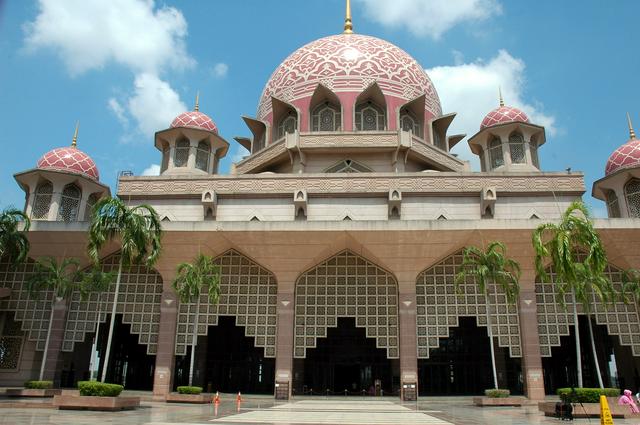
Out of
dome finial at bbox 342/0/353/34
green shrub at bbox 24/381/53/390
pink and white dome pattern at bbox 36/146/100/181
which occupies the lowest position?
green shrub at bbox 24/381/53/390

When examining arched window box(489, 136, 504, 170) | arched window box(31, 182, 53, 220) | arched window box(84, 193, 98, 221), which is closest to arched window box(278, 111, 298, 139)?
arched window box(84, 193, 98, 221)

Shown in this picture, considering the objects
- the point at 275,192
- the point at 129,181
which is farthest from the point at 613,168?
the point at 129,181

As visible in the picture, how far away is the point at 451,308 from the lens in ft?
88.5

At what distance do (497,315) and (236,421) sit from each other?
16.7 metres

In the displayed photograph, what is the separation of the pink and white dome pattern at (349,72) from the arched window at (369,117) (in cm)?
115

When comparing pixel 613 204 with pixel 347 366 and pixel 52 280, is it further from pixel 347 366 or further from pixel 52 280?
pixel 52 280

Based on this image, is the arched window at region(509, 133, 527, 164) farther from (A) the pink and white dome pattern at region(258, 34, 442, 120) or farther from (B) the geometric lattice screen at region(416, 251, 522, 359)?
(B) the geometric lattice screen at region(416, 251, 522, 359)

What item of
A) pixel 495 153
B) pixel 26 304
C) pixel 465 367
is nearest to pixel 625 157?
pixel 495 153

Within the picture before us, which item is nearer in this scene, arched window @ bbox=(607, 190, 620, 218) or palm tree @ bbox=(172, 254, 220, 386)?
palm tree @ bbox=(172, 254, 220, 386)

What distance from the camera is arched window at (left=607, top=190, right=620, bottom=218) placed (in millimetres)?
30266

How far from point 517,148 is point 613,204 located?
6.41 meters

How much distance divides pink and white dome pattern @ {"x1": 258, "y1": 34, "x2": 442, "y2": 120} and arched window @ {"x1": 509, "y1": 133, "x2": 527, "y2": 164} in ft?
21.7

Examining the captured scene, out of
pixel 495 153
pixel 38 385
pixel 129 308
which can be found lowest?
pixel 38 385

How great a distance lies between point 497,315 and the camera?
26.7 m
